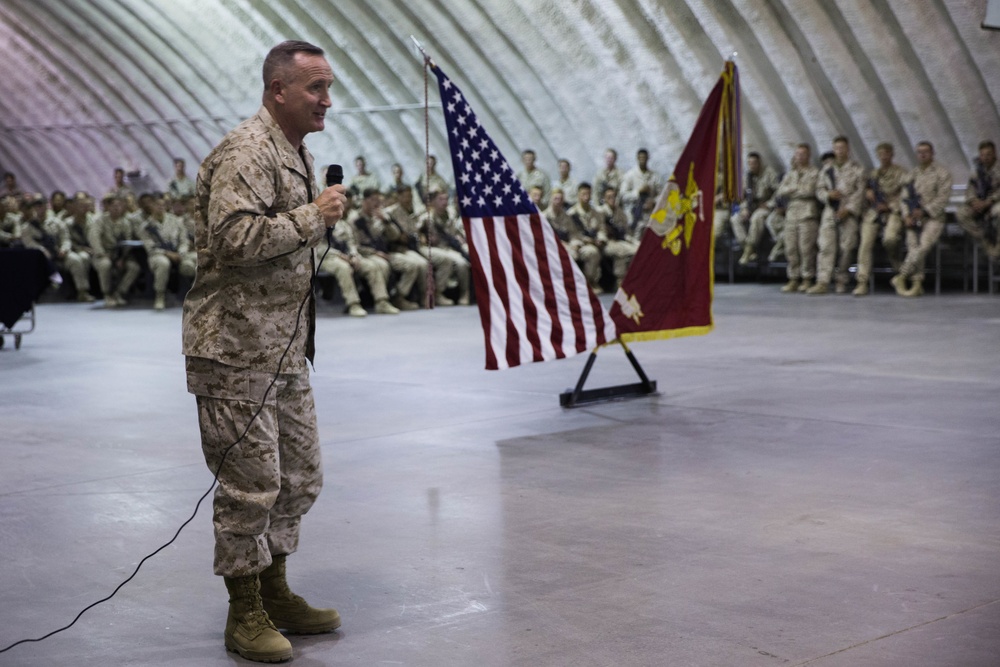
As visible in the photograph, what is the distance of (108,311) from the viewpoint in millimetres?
15984

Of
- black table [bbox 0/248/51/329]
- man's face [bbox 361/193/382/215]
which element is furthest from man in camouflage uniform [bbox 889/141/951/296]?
black table [bbox 0/248/51/329]

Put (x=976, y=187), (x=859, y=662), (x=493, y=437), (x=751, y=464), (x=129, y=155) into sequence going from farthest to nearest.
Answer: (x=129, y=155) < (x=976, y=187) < (x=493, y=437) < (x=751, y=464) < (x=859, y=662)

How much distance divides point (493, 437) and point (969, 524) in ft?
8.51

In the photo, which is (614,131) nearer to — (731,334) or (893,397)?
(731,334)

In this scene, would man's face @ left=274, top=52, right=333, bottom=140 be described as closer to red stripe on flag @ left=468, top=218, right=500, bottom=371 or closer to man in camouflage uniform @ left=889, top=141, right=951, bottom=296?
red stripe on flag @ left=468, top=218, right=500, bottom=371

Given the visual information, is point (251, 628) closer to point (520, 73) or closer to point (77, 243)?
point (77, 243)

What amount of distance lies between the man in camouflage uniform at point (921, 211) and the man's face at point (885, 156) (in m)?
0.41

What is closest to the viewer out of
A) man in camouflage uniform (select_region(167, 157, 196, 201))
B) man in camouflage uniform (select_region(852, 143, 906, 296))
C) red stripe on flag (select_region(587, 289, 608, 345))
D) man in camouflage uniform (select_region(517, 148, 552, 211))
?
red stripe on flag (select_region(587, 289, 608, 345))

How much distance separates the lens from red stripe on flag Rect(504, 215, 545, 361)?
7.09 metres

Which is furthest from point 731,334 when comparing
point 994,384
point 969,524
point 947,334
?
point 969,524

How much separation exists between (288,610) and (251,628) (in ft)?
0.66

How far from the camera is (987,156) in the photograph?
14922 millimetres

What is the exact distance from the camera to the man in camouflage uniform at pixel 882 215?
1562 cm

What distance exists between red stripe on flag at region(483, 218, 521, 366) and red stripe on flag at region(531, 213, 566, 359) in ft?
0.75
